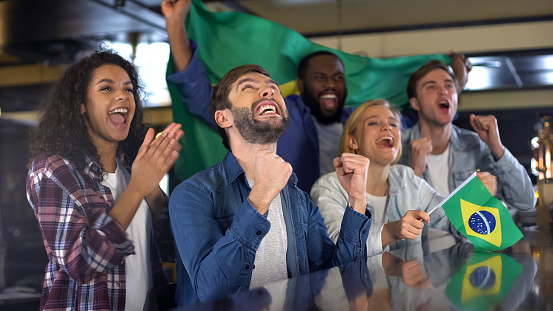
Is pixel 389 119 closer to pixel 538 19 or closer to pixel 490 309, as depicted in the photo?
pixel 490 309

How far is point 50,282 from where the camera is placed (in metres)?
1.56

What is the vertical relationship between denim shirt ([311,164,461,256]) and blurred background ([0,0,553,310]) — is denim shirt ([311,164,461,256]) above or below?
below

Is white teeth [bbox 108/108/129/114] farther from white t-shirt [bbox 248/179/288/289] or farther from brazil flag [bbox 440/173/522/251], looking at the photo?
brazil flag [bbox 440/173/522/251]

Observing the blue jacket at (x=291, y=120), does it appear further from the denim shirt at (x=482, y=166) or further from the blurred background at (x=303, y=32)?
the blurred background at (x=303, y=32)

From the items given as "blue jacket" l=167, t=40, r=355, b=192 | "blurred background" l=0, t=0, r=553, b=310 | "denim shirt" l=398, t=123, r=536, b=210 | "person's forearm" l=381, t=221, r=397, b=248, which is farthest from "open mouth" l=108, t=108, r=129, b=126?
"blurred background" l=0, t=0, r=553, b=310

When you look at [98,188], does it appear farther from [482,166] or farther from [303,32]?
[303,32]

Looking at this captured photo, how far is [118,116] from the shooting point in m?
1.72

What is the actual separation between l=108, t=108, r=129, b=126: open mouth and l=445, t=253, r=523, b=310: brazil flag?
105 cm

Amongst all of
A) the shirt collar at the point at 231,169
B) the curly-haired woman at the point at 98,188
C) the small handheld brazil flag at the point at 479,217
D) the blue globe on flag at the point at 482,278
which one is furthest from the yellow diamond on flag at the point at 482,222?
the curly-haired woman at the point at 98,188

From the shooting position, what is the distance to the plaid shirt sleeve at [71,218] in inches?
60.7

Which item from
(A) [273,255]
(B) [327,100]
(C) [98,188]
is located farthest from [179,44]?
(A) [273,255]

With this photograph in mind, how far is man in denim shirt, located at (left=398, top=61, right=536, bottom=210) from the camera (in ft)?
8.64

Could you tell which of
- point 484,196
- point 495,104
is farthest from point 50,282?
point 495,104

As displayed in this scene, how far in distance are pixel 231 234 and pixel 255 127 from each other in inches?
14.6
